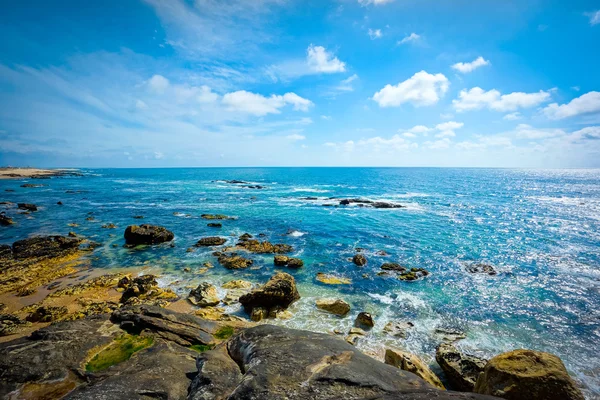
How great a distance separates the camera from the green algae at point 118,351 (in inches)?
400

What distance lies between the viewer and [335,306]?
1831 cm

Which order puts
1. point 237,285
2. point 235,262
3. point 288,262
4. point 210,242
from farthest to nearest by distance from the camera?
point 210,242 → point 288,262 → point 235,262 → point 237,285

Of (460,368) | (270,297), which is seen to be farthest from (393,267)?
(270,297)

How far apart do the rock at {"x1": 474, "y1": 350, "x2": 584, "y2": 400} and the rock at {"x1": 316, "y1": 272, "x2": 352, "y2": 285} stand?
1371 cm

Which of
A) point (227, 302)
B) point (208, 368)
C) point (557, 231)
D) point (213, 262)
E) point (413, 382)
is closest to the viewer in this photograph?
point (413, 382)

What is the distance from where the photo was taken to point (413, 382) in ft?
25.4

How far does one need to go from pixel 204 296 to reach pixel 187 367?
401 inches

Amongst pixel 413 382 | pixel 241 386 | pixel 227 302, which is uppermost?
pixel 241 386

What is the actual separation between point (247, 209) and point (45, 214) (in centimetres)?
3790

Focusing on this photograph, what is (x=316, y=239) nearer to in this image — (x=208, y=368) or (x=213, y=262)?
(x=213, y=262)

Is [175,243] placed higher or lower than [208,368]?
lower

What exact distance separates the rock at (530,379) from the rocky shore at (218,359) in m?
0.03

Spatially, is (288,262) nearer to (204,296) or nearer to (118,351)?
(204,296)

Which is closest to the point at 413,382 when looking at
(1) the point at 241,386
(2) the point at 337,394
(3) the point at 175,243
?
(2) the point at 337,394
